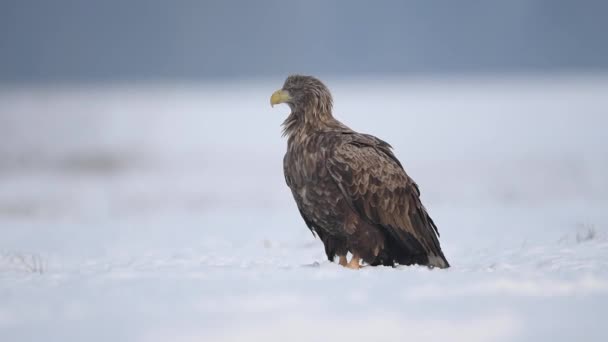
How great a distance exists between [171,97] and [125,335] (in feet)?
141

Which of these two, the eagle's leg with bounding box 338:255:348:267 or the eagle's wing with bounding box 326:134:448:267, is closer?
the eagle's wing with bounding box 326:134:448:267

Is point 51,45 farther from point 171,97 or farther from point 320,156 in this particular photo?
point 320,156

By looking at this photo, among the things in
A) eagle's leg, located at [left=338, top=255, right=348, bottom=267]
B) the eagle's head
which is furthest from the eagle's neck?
eagle's leg, located at [left=338, top=255, right=348, bottom=267]

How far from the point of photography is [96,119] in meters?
34.1

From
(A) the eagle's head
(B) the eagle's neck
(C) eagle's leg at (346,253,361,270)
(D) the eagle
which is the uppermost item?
(A) the eagle's head

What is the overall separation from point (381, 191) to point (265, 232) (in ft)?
17.0

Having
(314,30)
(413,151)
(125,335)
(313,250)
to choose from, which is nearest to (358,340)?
(125,335)

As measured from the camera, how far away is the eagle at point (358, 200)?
24.1 ft

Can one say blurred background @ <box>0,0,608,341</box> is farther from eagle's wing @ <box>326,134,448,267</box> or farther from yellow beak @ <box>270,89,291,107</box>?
yellow beak @ <box>270,89,291,107</box>

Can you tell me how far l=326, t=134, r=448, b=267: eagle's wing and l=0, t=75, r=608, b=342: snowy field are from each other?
0.41m

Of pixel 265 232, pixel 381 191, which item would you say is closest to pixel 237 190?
pixel 265 232

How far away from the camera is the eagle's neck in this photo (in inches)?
308

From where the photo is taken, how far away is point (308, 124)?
7.91m

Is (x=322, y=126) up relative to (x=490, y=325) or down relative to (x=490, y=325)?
up
